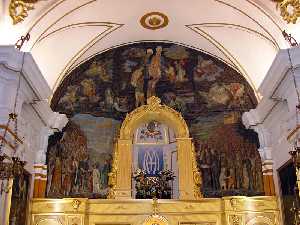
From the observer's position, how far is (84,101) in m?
14.6

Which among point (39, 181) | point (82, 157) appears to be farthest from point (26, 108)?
point (82, 157)

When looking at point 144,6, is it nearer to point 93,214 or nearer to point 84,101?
point 84,101

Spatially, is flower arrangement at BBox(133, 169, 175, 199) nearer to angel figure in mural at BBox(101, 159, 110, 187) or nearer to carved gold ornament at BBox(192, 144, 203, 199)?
carved gold ornament at BBox(192, 144, 203, 199)

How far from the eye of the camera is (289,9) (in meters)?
10.4

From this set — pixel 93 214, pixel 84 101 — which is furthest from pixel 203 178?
pixel 84 101

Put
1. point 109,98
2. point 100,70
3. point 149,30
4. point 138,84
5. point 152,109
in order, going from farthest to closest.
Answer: point 100,70
point 138,84
point 109,98
point 149,30
point 152,109

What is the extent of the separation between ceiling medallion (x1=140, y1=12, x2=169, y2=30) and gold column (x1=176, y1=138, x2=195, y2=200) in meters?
4.03

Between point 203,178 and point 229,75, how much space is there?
13.0 feet

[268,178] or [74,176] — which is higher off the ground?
[74,176]

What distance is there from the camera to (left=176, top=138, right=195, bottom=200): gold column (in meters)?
13.0

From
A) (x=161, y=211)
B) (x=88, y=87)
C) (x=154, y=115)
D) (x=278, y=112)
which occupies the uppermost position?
(x=88, y=87)

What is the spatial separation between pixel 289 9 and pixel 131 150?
6.69 meters

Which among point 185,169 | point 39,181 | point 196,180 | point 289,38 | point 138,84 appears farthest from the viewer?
point 138,84

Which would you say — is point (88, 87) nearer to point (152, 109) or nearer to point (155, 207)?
point (152, 109)
